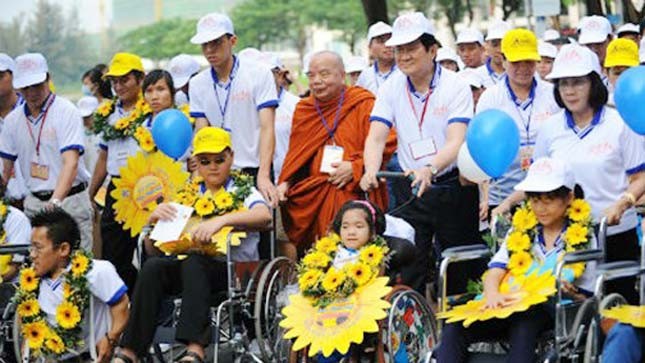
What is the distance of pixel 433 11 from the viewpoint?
46219mm

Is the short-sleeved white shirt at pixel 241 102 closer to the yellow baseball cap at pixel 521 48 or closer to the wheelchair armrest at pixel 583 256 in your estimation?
the yellow baseball cap at pixel 521 48

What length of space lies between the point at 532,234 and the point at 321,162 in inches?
99.2

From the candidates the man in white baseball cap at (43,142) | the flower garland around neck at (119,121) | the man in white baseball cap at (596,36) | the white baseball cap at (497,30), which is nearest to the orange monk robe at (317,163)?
the flower garland around neck at (119,121)

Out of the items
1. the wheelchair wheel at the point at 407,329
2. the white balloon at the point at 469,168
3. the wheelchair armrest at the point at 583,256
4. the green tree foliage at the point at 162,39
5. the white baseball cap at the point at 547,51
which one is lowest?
the green tree foliage at the point at 162,39

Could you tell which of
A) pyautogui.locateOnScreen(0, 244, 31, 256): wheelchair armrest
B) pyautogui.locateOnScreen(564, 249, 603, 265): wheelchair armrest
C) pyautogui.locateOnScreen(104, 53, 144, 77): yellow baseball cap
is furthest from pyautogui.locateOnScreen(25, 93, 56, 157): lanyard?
pyautogui.locateOnScreen(564, 249, 603, 265): wheelchair armrest

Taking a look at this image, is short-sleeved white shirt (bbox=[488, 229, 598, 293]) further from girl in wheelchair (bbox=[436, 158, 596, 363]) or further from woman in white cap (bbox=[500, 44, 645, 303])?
woman in white cap (bbox=[500, 44, 645, 303])

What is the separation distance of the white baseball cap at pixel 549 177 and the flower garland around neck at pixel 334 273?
42.4 inches

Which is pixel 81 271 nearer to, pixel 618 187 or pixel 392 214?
pixel 392 214

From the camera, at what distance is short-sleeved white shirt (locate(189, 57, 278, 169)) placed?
34.1 feet

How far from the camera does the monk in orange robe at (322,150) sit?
9867 millimetres

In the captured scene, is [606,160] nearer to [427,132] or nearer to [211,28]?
[427,132]

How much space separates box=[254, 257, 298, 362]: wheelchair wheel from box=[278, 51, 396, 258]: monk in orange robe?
0.75 meters

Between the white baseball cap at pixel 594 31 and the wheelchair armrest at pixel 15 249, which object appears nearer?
the wheelchair armrest at pixel 15 249

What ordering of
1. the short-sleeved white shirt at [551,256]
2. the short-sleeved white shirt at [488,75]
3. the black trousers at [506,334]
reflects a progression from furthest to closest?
the short-sleeved white shirt at [488,75], the short-sleeved white shirt at [551,256], the black trousers at [506,334]
